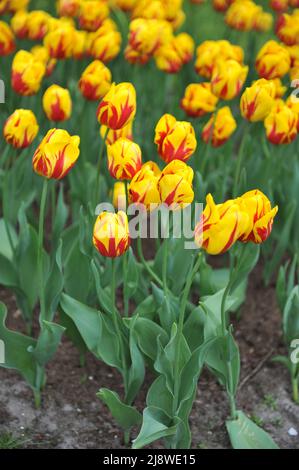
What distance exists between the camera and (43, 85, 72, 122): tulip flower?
2621mm

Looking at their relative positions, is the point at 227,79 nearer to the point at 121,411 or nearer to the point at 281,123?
the point at 281,123

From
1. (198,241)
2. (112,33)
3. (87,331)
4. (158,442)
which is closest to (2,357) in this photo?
(87,331)

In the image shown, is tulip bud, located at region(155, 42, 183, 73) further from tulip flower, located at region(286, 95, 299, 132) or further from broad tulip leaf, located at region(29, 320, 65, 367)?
broad tulip leaf, located at region(29, 320, 65, 367)

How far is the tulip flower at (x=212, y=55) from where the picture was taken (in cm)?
291

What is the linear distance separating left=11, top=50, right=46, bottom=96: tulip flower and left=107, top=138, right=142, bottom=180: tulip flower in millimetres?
689

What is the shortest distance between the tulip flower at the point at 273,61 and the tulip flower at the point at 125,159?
873 millimetres

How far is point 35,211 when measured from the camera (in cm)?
337

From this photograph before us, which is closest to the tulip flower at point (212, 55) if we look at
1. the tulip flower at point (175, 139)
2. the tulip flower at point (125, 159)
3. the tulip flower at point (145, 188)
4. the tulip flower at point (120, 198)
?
the tulip flower at point (120, 198)

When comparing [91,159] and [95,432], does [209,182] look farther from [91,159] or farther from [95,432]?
[95,432]

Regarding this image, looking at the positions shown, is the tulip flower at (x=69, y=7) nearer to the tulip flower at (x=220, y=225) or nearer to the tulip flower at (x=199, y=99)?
the tulip flower at (x=199, y=99)

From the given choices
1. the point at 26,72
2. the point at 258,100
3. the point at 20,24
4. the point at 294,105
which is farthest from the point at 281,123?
the point at 20,24

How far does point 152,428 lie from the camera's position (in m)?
2.17

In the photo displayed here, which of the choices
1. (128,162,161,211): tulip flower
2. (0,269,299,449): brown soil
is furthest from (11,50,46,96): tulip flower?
(128,162,161,211): tulip flower

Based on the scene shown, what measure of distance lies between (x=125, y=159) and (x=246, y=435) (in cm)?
84
